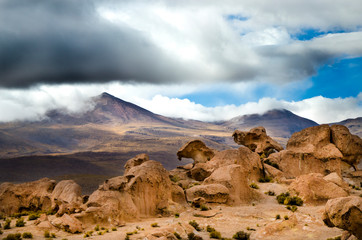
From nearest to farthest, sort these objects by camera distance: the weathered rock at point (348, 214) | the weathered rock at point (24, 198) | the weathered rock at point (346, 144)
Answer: the weathered rock at point (348, 214) → the weathered rock at point (24, 198) → the weathered rock at point (346, 144)

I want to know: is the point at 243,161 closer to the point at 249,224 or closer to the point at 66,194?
the point at 249,224

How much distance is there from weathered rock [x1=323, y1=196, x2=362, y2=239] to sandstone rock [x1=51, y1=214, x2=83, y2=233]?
14988 mm

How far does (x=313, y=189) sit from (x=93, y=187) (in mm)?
50549

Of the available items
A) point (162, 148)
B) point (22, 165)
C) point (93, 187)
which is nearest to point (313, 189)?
point (93, 187)

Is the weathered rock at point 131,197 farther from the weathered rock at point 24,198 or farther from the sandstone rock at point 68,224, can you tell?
the weathered rock at point 24,198

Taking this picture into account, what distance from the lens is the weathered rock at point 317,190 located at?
2783 cm

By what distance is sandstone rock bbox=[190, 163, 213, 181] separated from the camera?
3628cm

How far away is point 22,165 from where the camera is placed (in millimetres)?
118000

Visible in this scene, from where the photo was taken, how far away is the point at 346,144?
1523 inches

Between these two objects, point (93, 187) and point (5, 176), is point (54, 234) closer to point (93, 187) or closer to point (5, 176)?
point (93, 187)

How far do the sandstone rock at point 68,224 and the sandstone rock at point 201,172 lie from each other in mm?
16640

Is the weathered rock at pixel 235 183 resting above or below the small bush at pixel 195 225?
above

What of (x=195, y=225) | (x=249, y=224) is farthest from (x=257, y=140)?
(x=195, y=225)

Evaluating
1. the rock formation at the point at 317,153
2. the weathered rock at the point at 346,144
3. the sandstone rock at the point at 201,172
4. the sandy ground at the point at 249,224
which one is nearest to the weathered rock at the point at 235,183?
the sandy ground at the point at 249,224
